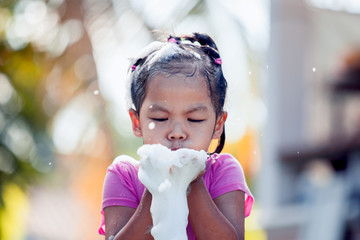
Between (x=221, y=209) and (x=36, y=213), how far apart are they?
850 cm

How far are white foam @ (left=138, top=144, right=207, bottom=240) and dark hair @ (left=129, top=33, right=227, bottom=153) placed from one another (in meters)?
0.20

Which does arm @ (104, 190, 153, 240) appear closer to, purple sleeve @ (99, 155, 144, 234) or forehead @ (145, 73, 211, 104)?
purple sleeve @ (99, 155, 144, 234)

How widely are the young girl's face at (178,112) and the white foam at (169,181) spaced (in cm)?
8

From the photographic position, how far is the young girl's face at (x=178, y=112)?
Answer: 1389 millimetres

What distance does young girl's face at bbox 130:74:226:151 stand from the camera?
4.56 feet

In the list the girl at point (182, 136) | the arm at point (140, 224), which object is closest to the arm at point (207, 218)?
the girl at point (182, 136)

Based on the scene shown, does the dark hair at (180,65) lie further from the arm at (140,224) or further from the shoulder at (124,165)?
the arm at (140,224)

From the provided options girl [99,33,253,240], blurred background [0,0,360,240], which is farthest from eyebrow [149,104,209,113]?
blurred background [0,0,360,240]

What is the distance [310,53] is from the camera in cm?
879

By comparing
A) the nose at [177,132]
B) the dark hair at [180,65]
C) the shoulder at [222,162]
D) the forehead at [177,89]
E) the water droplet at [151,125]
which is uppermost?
the dark hair at [180,65]

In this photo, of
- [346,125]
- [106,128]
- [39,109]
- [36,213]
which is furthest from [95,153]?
[346,125]

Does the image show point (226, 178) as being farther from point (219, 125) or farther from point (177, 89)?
point (177, 89)

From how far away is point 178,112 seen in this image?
1.39 meters

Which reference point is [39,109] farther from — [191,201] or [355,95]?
[191,201]
